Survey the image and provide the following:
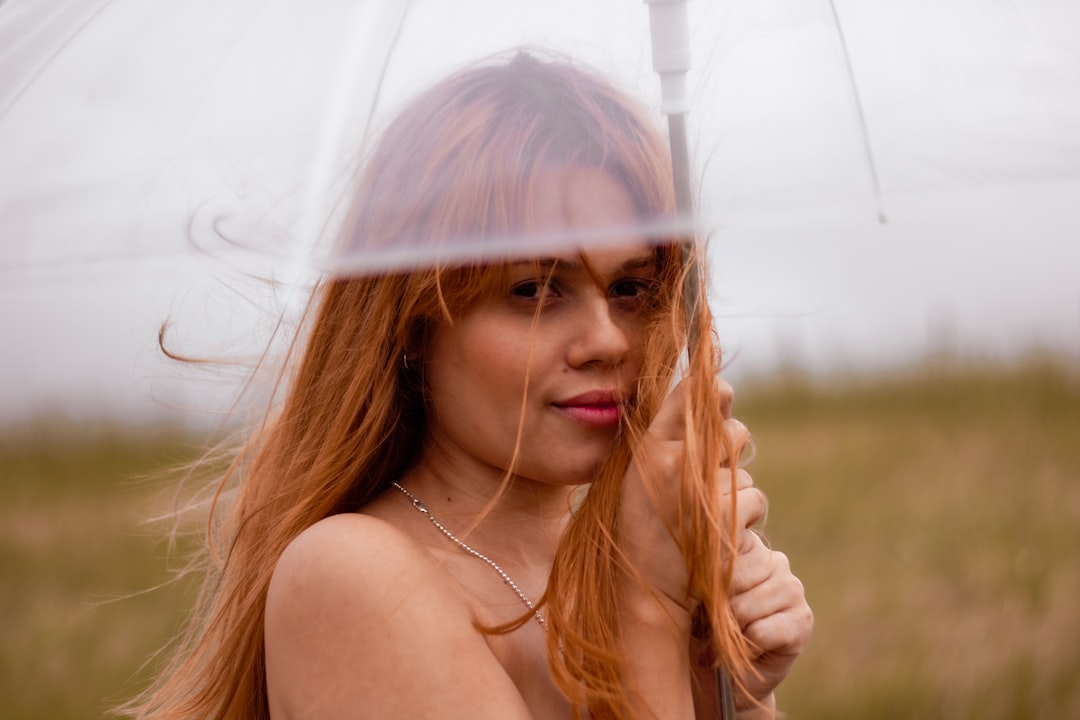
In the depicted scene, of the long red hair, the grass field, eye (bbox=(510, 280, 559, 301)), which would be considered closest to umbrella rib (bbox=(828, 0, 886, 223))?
the long red hair

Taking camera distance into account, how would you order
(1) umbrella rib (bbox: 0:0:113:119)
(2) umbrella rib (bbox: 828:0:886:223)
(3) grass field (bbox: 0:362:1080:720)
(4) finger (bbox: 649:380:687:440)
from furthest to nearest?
(3) grass field (bbox: 0:362:1080:720) < (4) finger (bbox: 649:380:687:440) < (1) umbrella rib (bbox: 0:0:113:119) < (2) umbrella rib (bbox: 828:0:886:223)

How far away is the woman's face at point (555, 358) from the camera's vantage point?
6.73ft

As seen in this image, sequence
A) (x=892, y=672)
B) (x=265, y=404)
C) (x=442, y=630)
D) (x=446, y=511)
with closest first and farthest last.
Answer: (x=442, y=630) < (x=446, y=511) < (x=265, y=404) < (x=892, y=672)

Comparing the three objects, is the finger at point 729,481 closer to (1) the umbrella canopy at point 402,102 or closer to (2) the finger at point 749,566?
(2) the finger at point 749,566

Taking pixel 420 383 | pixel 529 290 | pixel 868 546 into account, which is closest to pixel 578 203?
pixel 529 290

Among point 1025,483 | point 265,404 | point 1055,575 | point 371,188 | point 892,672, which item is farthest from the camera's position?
point 1025,483

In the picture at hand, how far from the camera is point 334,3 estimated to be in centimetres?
189

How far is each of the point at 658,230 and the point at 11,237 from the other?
0.82 metres

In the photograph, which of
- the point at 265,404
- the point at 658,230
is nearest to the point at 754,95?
the point at 658,230

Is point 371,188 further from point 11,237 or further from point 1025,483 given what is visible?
point 1025,483

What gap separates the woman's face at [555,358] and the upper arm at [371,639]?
0.80 feet

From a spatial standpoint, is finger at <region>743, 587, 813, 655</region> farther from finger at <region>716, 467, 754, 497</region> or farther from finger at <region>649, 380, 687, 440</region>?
finger at <region>649, 380, 687, 440</region>

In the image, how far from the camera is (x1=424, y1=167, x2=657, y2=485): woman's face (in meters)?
2.05

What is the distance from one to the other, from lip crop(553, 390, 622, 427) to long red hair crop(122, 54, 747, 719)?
38 mm
